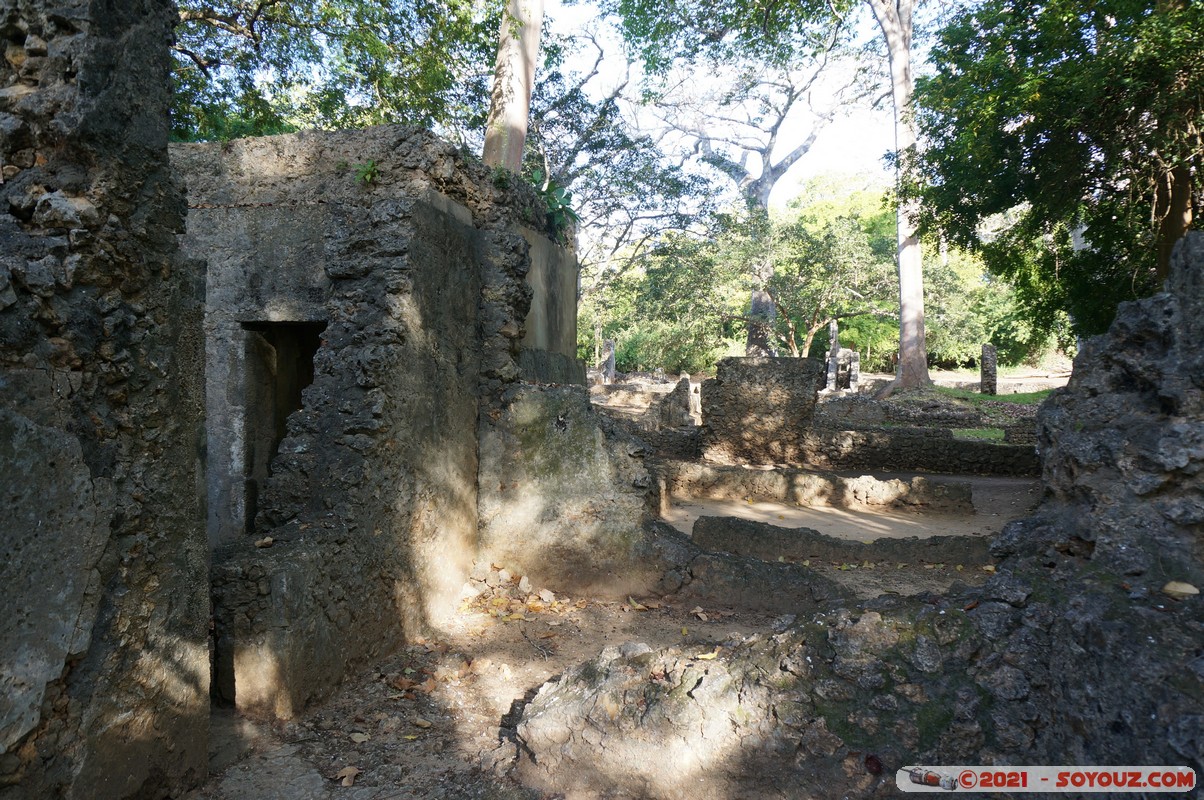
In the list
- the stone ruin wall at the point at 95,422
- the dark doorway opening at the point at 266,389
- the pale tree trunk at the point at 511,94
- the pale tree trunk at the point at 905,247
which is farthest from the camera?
the pale tree trunk at the point at 905,247

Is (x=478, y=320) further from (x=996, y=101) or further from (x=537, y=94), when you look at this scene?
(x=537, y=94)

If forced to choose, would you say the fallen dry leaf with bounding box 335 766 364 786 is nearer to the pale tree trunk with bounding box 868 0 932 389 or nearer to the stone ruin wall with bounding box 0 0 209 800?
the stone ruin wall with bounding box 0 0 209 800

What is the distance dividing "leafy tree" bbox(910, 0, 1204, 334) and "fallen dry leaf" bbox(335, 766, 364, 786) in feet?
32.7

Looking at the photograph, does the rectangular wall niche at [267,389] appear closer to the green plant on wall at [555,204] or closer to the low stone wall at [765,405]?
the green plant on wall at [555,204]

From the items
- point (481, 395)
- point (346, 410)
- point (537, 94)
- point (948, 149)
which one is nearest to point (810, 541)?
point (481, 395)

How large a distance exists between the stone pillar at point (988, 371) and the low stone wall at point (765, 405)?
13.5 m

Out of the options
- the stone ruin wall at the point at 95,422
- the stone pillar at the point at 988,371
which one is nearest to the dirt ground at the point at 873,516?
the stone ruin wall at the point at 95,422

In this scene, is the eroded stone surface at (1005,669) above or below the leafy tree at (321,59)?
below

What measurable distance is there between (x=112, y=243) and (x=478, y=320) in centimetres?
336

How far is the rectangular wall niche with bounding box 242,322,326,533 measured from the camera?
6.29m

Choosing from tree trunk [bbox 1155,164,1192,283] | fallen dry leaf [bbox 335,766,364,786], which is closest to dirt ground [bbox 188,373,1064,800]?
fallen dry leaf [bbox 335,766,364,786]

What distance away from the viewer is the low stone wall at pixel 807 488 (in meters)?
10.7

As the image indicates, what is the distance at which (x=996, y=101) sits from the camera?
9852 millimetres

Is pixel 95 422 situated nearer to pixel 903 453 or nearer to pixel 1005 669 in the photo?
pixel 1005 669
